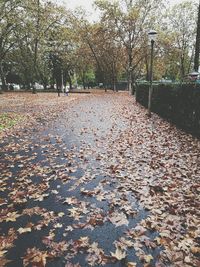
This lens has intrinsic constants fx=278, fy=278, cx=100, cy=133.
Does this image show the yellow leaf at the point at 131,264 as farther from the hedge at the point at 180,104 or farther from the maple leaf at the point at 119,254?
the hedge at the point at 180,104

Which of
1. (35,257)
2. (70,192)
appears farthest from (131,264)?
(70,192)

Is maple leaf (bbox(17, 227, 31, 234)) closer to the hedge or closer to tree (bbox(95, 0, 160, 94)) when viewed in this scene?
the hedge

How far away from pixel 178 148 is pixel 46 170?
170 inches

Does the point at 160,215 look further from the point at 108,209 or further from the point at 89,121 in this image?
the point at 89,121

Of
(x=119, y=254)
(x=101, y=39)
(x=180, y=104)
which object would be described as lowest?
(x=119, y=254)

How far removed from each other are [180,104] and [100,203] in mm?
8477

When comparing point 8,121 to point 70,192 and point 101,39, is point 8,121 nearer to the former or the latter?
point 70,192

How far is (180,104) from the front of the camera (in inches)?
481

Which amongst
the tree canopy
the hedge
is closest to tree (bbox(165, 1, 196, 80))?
the tree canopy

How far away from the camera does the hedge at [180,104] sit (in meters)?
10.5

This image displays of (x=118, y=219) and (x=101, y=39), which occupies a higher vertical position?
(x=101, y=39)

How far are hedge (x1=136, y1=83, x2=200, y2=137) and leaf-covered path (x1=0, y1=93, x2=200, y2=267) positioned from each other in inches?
63.0

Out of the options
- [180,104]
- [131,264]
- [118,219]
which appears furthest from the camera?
[180,104]

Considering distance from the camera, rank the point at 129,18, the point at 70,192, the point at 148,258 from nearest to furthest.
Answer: the point at 148,258 < the point at 70,192 < the point at 129,18
